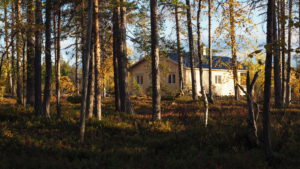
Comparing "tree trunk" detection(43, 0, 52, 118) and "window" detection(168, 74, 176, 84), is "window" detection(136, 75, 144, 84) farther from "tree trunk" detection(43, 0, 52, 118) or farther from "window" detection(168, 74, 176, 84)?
"tree trunk" detection(43, 0, 52, 118)

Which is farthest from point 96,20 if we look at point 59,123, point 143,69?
point 143,69

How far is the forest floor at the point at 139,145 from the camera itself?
22.1 ft

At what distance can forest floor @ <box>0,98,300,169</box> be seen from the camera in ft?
22.1

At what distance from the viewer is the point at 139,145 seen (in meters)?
8.62

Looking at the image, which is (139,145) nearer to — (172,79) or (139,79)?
(172,79)

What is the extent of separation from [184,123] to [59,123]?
5.48 meters

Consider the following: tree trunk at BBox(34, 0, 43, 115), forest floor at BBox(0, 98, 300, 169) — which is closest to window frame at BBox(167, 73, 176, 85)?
forest floor at BBox(0, 98, 300, 169)

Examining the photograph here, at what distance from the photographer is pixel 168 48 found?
613 inches

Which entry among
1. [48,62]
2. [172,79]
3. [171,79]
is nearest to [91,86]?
[48,62]

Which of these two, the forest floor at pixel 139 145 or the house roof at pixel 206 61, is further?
the house roof at pixel 206 61

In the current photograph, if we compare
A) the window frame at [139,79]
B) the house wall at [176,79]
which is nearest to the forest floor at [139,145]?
the house wall at [176,79]

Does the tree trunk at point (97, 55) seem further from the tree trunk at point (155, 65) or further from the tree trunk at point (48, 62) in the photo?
the tree trunk at point (155, 65)

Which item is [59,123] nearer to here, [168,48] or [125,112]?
[125,112]

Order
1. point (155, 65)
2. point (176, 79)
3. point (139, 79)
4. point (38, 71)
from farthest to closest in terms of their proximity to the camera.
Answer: point (139, 79) < point (176, 79) < point (38, 71) < point (155, 65)
